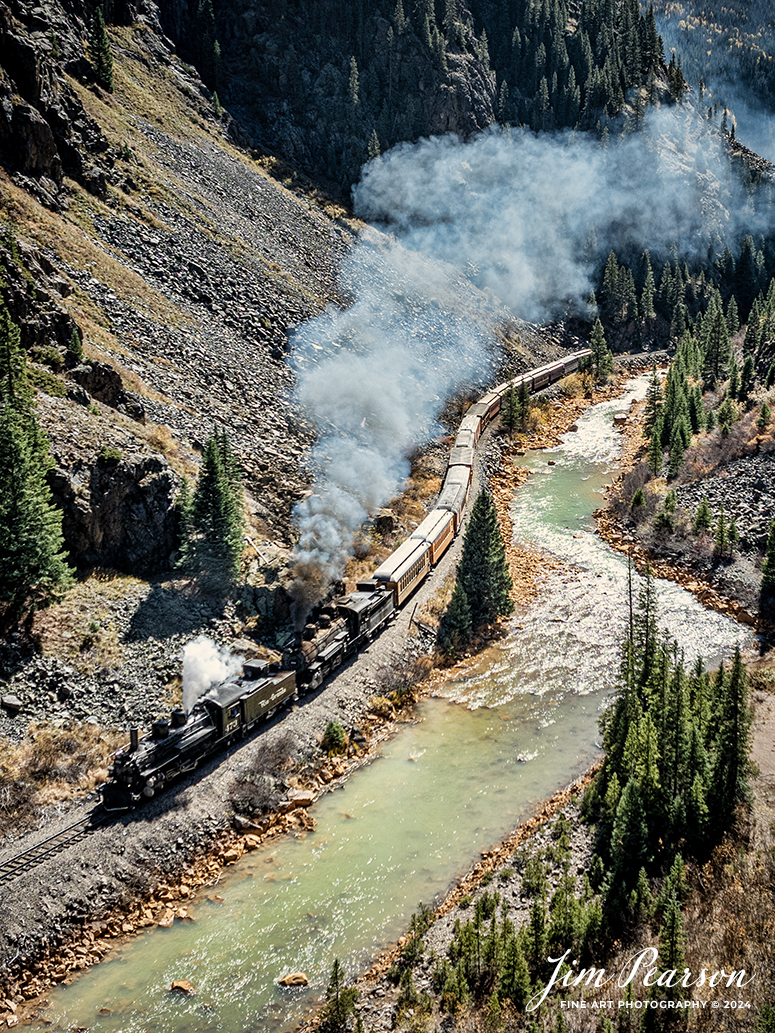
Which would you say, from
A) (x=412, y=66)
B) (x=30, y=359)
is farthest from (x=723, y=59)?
(x=30, y=359)

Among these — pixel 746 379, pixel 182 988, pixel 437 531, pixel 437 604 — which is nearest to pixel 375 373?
pixel 437 531

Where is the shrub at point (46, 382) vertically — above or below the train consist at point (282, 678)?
above

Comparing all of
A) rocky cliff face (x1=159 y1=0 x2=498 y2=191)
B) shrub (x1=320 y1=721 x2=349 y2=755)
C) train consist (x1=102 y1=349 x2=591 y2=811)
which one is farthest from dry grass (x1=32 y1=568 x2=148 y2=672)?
rocky cliff face (x1=159 y1=0 x2=498 y2=191)

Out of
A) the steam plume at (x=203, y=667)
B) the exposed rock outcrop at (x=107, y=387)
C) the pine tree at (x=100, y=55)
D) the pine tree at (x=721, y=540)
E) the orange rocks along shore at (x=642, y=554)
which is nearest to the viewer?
the steam plume at (x=203, y=667)

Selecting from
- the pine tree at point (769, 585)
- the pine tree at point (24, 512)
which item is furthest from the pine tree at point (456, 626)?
the pine tree at point (24, 512)

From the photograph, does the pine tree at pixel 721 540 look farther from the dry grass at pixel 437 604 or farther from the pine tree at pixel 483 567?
the dry grass at pixel 437 604

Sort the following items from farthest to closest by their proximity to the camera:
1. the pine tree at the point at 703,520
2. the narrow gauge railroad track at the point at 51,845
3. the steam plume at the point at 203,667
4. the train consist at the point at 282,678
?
the pine tree at the point at 703,520 → the steam plume at the point at 203,667 → the train consist at the point at 282,678 → the narrow gauge railroad track at the point at 51,845

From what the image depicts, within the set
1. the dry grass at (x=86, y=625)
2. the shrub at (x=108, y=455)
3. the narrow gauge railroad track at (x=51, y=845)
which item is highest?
the shrub at (x=108, y=455)
